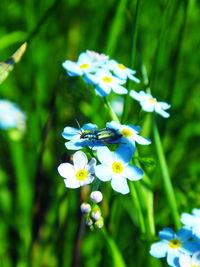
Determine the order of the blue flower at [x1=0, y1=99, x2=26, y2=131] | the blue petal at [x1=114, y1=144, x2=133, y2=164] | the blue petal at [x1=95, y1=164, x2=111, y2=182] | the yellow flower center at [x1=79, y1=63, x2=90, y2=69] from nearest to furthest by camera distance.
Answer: the blue petal at [x1=95, y1=164, x2=111, y2=182] < the blue petal at [x1=114, y1=144, x2=133, y2=164] < the yellow flower center at [x1=79, y1=63, x2=90, y2=69] < the blue flower at [x1=0, y1=99, x2=26, y2=131]

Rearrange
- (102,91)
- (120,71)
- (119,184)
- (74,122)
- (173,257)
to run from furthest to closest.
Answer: (74,122) < (120,71) < (102,91) < (173,257) < (119,184)

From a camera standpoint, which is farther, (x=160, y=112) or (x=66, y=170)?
(x=160, y=112)

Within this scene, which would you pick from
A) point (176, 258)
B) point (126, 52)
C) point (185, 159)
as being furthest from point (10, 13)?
point (176, 258)

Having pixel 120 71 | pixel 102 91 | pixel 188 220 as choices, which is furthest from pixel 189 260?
pixel 120 71

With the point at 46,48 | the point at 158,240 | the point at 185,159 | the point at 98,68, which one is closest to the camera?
the point at 158,240

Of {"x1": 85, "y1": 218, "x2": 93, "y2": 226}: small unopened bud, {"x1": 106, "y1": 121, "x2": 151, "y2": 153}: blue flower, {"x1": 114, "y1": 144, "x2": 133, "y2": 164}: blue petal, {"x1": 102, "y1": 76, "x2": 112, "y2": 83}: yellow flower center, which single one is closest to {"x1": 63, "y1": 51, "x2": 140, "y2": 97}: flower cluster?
{"x1": 102, "y1": 76, "x2": 112, "y2": 83}: yellow flower center

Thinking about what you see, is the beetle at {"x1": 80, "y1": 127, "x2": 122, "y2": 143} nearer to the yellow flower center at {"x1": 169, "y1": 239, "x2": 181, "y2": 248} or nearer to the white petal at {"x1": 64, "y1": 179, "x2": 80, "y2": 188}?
the white petal at {"x1": 64, "y1": 179, "x2": 80, "y2": 188}

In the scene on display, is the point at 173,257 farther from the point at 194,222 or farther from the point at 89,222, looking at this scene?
the point at 89,222

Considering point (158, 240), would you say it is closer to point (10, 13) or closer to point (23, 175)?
point (23, 175)
